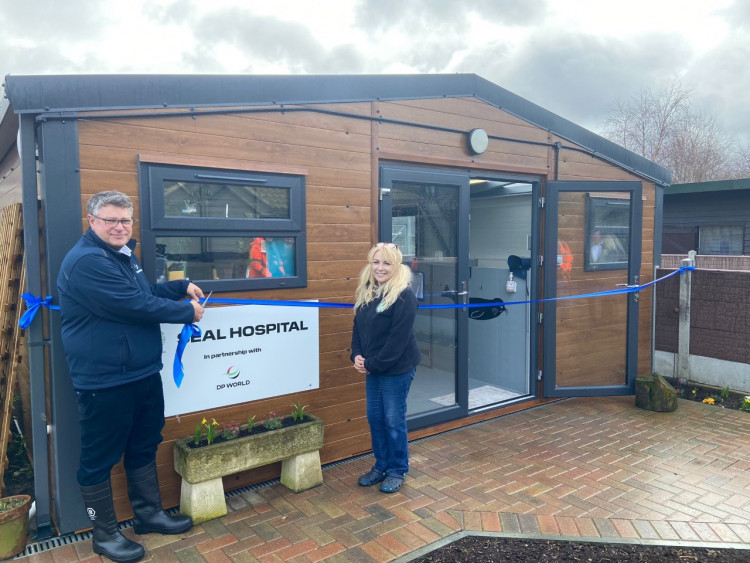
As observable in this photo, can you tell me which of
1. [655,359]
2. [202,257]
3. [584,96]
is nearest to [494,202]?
[655,359]

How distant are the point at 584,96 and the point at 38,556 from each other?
53.3m

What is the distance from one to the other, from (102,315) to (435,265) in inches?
108

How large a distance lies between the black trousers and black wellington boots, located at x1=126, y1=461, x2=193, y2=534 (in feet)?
0.40

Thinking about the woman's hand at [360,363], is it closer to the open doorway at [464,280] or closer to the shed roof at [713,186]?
the open doorway at [464,280]

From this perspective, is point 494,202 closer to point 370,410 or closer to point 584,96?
point 370,410

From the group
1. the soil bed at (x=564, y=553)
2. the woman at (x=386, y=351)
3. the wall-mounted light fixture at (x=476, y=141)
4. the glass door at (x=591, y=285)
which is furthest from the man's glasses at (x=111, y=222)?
the glass door at (x=591, y=285)

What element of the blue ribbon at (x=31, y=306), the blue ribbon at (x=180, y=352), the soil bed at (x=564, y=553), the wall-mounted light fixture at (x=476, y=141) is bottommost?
the soil bed at (x=564, y=553)

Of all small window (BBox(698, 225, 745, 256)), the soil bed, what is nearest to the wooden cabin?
the soil bed

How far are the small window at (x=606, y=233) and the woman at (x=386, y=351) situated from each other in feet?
9.28

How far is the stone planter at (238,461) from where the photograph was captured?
3.22 metres

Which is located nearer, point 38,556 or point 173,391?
point 38,556

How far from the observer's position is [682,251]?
1195cm

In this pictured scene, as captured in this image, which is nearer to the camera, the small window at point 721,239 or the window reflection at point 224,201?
the window reflection at point 224,201

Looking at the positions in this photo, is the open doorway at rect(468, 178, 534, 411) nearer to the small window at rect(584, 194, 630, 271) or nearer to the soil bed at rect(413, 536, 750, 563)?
the small window at rect(584, 194, 630, 271)
